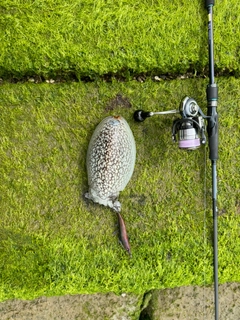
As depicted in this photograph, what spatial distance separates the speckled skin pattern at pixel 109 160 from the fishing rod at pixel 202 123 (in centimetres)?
12

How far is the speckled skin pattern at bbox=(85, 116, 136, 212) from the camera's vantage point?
5.07ft

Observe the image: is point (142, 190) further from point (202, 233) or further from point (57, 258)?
point (57, 258)

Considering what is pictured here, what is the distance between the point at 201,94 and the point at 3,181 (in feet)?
3.16

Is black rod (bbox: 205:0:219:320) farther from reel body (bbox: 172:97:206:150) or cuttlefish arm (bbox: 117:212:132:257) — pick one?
cuttlefish arm (bbox: 117:212:132:257)

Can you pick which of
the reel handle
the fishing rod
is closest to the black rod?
the fishing rod

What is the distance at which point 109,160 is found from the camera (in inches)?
60.7

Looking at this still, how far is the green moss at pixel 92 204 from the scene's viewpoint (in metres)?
1.62

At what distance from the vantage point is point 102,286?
164 centimetres

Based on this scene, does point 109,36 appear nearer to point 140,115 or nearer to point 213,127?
point 140,115

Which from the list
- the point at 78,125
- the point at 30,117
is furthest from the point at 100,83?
the point at 30,117

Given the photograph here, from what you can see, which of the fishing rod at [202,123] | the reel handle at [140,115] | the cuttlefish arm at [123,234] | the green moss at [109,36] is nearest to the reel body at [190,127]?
the fishing rod at [202,123]

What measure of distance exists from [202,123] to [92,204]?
589 millimetres

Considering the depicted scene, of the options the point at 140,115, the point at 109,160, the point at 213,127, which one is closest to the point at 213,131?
the point at 213,127

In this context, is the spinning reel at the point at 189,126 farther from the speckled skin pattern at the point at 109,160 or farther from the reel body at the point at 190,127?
the speckled skin pattern at the point at 109,160
